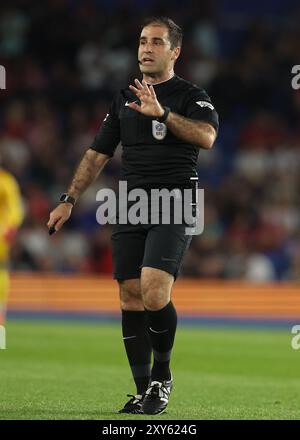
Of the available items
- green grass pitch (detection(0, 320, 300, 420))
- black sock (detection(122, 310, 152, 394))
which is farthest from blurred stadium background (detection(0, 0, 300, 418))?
black sock (detection(122, 310, 152, 394))

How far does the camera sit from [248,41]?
71.5ft

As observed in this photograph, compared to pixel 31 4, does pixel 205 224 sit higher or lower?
lower

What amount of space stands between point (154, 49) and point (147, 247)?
1.24 m

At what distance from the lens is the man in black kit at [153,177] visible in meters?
6.86

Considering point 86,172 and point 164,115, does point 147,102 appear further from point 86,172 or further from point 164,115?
point 86,172

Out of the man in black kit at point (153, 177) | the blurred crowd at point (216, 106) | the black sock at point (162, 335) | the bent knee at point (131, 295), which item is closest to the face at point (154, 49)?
the man in black kit at point (153, 177)

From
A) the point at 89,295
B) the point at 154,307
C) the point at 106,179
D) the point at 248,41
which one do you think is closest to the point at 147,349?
the point at 154,307

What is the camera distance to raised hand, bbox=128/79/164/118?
669cm

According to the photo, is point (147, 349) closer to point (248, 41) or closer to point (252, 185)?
point (252, 185)

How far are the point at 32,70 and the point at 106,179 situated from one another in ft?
9.85

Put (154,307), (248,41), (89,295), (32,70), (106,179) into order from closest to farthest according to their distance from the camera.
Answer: (154,307) < (89,295) < (106,179) < (32,70) < (248,41)

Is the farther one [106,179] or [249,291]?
[106,179]

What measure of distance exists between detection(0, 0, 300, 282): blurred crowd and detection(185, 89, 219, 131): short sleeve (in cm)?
1036

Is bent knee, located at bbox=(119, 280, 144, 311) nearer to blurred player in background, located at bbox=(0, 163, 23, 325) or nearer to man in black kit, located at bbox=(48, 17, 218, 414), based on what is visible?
man in black kit, located at bbox=(48, 17, 218, 414)
